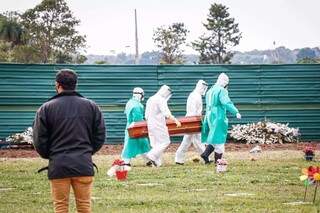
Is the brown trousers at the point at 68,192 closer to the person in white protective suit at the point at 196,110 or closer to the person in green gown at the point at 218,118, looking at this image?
the person in green gown at the point at 218,118

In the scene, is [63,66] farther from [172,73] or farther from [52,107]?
[52,107]

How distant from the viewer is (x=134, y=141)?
58.3 feet

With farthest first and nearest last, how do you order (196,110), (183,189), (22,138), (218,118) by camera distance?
(22,138) < (196,110) < (218,118) < (183,189)

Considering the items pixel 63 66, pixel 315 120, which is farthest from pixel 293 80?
pixel 63 66

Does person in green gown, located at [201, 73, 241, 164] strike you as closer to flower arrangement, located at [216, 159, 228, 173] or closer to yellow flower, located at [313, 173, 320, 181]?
flower arrangement, located at [216, 159, 228, 173]

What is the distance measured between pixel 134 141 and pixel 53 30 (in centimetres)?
3667

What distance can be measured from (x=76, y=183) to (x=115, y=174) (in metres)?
6.69

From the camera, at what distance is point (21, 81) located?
79.6 feet

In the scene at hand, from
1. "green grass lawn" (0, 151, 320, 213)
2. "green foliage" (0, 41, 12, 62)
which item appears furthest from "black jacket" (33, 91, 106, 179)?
"green foliage" (0, 41, 12, 62)

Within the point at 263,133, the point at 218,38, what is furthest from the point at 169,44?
the point at 263,133

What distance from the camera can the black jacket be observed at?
7117 millimetres

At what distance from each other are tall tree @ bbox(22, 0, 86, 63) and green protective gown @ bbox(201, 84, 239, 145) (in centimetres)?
3652

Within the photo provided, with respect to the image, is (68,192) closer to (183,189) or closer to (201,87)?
(183,189)

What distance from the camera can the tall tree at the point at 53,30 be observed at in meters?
53.2
